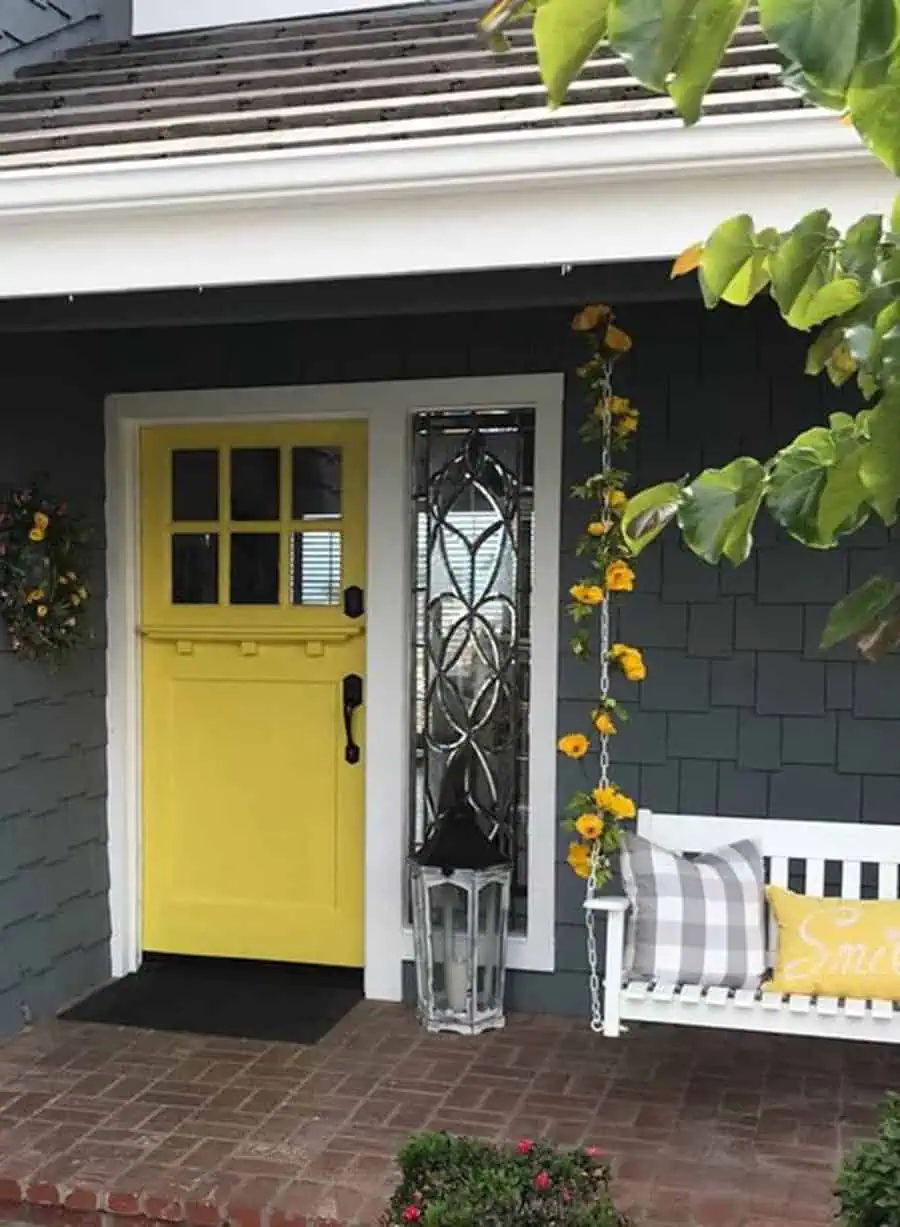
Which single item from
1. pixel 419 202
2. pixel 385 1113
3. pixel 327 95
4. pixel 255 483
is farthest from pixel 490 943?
pixel 327 95

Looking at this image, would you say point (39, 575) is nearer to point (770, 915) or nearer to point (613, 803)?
point (613, 803)

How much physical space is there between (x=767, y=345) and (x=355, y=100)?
5.03 feet

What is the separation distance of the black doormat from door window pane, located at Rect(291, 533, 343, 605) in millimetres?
1261

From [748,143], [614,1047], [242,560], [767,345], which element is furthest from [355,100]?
[614,1047]

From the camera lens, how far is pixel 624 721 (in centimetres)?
416

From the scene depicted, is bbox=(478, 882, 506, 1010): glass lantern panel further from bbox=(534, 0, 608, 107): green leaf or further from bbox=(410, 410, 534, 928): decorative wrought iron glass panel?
bbox=(534, 0, 608, 107): green leaf

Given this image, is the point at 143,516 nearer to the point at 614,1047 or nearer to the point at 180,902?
the point at 180,902

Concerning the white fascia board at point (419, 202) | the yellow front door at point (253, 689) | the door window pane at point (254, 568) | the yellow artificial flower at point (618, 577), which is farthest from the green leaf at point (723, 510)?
the door window pane at point (254, 568)

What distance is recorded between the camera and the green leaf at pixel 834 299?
99 cm

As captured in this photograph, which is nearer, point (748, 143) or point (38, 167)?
point (748, 143)

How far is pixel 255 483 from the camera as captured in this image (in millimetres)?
4535

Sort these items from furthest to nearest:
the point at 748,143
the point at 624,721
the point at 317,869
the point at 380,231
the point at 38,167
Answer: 1. the point at 317,869
2. the point at 624,721
3. the point at 38,167
4. the point at 380,231
5. the point at 748,143

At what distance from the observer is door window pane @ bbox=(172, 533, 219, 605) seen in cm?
458

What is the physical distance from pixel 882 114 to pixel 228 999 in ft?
12.9
